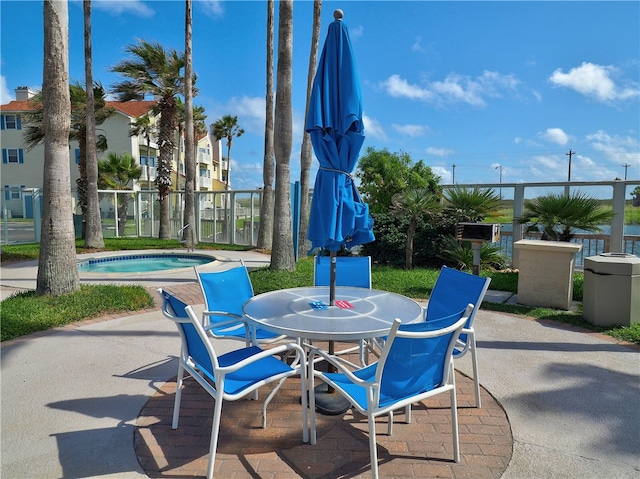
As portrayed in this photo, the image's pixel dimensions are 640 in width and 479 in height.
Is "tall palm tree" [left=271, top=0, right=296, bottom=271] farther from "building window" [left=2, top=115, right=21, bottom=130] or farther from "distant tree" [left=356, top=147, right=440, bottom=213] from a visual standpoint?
"building window" [left=2, top=115, right=21, bottom=130]

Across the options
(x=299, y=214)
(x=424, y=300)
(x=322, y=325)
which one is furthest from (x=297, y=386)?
(x=299, y=214)

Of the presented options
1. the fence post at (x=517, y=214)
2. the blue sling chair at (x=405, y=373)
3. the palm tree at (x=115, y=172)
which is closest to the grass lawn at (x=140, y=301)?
the fence post at (x=517, y=214)

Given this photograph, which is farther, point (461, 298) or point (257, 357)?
point (461, 298)

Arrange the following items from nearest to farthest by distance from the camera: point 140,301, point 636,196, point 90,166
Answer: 1. point 140,301
2. point 636,196
3. point 90,166

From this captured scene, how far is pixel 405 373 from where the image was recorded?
2357mm

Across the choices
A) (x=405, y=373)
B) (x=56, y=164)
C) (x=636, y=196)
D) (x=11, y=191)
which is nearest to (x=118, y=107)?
(x=11, y=191)

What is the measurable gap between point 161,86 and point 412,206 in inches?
436

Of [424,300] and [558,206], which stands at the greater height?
[558,206]

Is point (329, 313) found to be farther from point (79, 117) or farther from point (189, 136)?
point (79, 117)

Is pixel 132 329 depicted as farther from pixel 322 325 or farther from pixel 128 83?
pixel 128 83

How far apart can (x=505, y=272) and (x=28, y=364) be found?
801cm

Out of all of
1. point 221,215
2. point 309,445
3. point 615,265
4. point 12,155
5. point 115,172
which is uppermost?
point 12,155

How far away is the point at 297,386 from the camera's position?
3.52 meters

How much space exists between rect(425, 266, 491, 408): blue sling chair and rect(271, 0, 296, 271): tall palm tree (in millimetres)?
4608
